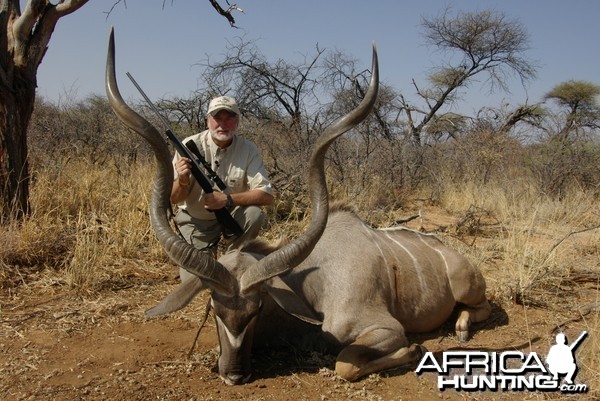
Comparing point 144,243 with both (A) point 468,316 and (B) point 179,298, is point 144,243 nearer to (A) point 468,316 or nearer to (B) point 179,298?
(B) point 179,298

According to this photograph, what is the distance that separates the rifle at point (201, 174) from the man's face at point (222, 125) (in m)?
0.24

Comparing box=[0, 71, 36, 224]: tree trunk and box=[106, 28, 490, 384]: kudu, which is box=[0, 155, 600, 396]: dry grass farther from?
box=[106, 28, 490, 384]: kudu

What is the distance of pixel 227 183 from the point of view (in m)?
4.09

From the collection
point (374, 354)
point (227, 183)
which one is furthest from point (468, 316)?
point (227, 183)

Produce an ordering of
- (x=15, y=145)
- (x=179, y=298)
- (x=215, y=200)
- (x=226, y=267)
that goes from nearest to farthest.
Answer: (x=179, y=298) → (x=226, y=267) → (x=215, y=200) → (x=15, y=145)

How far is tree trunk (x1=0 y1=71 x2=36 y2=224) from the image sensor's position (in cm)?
448

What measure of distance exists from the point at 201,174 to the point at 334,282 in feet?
3.94

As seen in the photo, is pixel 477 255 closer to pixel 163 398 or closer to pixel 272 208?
pixel 272 208

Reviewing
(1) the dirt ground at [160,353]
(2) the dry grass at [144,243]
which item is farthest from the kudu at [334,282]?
(2) the dry grass at [144,243]

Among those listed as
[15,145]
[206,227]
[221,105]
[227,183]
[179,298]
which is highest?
[221,105]

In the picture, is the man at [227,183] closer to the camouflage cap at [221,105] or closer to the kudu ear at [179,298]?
the camouflage cap at [221,105]

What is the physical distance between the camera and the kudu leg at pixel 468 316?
357 centimetres

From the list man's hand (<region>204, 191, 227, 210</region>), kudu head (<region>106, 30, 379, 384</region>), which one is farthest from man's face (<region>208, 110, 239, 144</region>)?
kudu head (<region>106, 30, 379, 384</region>)

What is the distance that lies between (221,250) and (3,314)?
5.83 ft
